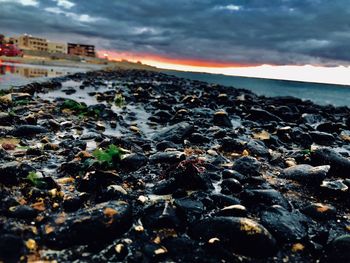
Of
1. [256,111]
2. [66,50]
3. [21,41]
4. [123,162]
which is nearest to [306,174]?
[123,162]

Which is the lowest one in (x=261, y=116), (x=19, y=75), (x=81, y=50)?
(x=261, y=116)

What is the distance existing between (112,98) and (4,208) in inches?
427

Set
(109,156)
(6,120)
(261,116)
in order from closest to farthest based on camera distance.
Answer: (109,156) < (6,120) < (261,116)

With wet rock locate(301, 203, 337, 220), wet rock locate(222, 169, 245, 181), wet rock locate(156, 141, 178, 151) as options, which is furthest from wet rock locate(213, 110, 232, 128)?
wet rock locate(301, 203, 337, 220)

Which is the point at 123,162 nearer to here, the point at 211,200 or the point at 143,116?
the point at 211,200

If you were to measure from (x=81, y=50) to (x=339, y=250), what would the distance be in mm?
194781

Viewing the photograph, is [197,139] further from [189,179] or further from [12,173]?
[12,173]

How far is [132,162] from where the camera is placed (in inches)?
185

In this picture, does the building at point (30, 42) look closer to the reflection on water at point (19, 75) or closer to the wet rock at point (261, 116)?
the reflection on water at point (19, 75)

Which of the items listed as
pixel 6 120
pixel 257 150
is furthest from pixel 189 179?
pixel 6 120

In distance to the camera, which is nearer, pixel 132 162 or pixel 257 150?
pixel 132 162

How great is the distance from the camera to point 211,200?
369 cm

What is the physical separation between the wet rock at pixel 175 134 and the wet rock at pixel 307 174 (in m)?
2.45

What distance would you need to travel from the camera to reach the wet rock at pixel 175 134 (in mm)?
6765
